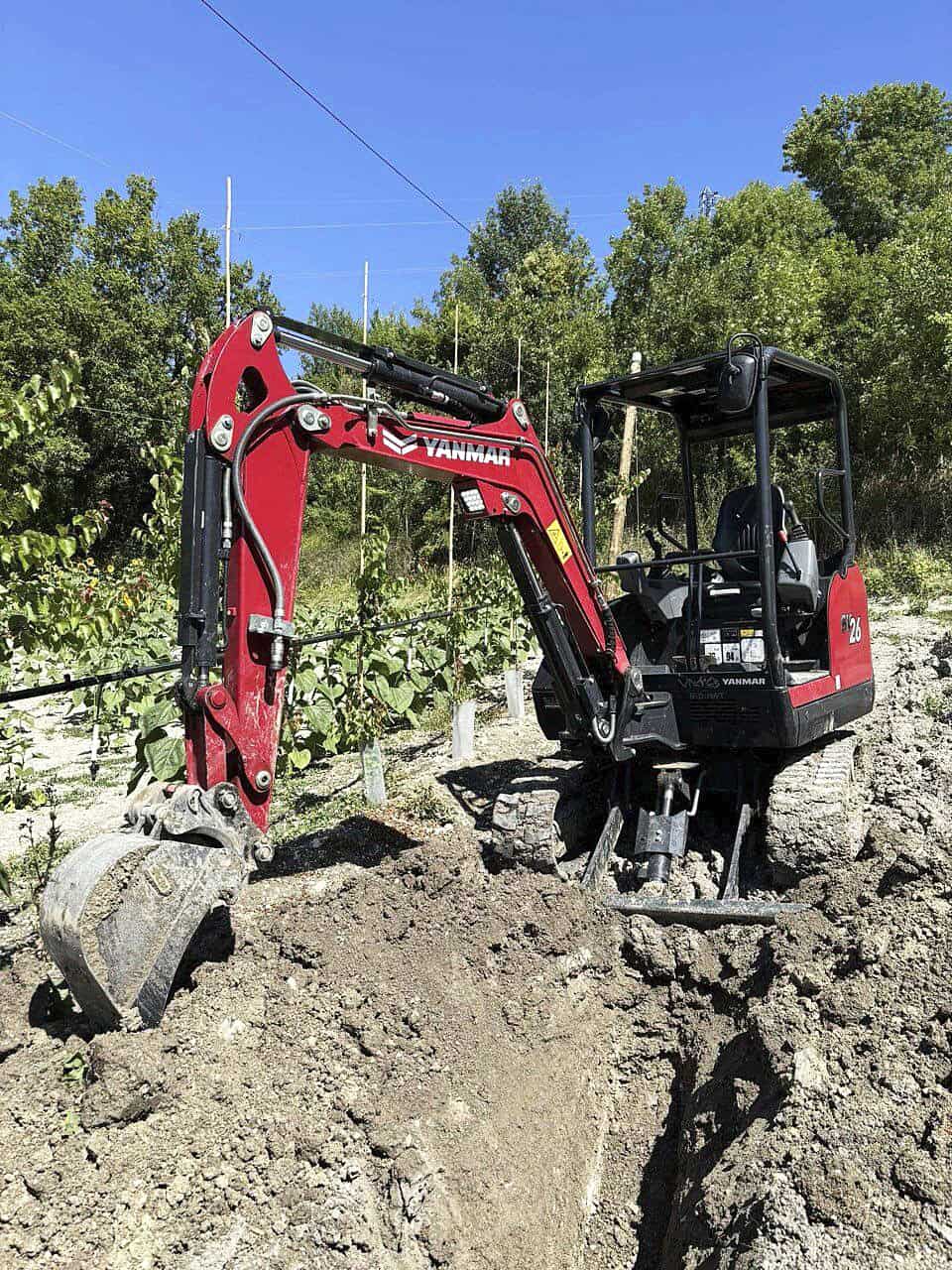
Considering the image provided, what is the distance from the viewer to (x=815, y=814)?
4.85 meters

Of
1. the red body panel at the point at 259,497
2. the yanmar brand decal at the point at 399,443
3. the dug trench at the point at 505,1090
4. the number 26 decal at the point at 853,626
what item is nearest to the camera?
the dug trench at the point at 505,1090

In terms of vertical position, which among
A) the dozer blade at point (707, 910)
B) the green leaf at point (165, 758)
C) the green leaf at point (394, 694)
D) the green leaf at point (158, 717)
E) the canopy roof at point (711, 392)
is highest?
the canopy roof at point (711, 392)

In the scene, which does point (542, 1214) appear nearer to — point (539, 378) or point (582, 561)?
point (582, 561)

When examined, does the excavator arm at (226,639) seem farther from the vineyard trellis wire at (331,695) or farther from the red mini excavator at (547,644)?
the vineyard trellis wire at (331,695)

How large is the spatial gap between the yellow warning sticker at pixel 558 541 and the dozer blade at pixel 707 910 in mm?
1741

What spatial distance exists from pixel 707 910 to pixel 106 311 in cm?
2600

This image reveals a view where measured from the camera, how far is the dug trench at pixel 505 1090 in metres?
2.77

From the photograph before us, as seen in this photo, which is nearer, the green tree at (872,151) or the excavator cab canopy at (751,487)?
the excavator cab canopy at (751,487)

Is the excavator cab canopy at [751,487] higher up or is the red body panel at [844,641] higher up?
the excavator cab canopy at [751,487]

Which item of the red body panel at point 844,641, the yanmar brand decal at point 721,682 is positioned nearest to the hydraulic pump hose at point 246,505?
the yanmar brand decal at point 721,682

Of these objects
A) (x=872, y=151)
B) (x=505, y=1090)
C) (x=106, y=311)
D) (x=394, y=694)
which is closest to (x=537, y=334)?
(x=106, y=311)

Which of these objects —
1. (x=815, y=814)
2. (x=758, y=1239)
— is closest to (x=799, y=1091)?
(x=758, y=1239)

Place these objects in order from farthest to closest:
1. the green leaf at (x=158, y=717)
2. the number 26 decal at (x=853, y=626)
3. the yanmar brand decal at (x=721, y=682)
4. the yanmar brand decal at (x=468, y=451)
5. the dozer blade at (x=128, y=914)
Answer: the green leaf at (x=158, y=717), the number 26 decal at (x=853, y=626), the yanmar brand decal at (x=721, y=682), the yanmar brand decal at (x=468, y=451), the dozer blade at (x=128, y=914)

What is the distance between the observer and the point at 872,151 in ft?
101
